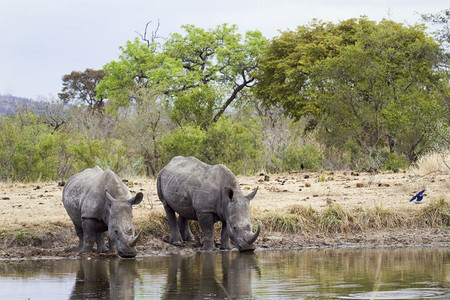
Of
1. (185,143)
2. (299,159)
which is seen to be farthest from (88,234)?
(299,159)

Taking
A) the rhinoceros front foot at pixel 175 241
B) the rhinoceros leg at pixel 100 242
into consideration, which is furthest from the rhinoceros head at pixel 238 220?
the rhinoceros leg at pixel 100 242

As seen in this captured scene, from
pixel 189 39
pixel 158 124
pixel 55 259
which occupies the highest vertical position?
pixel 189 39

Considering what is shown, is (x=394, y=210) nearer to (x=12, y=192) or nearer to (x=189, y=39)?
(x=12, y=192)

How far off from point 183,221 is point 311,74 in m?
25.6

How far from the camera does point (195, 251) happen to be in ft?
47.1

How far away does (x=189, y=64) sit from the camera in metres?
56.0

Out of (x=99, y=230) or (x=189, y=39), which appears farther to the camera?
(x=189, y=39)

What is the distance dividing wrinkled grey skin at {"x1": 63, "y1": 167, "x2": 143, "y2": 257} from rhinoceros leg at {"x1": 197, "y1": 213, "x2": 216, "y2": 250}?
1545 mm

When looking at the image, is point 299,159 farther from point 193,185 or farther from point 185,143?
point 193,185

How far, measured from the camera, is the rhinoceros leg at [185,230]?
15281 millimetres

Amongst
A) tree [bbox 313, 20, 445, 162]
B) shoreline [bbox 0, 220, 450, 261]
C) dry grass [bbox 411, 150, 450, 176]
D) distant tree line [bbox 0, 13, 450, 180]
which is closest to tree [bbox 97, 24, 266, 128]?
distant tree line [bbox 0, 13, 450, 180]

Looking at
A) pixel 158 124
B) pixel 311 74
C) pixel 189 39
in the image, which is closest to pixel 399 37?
pixel 311 74

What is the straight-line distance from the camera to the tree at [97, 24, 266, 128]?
52.6 meters

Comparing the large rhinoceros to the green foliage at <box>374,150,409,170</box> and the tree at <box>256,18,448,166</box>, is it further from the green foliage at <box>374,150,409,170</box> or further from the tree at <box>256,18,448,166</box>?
the green foliage at <box>374,150,409,170</box>
